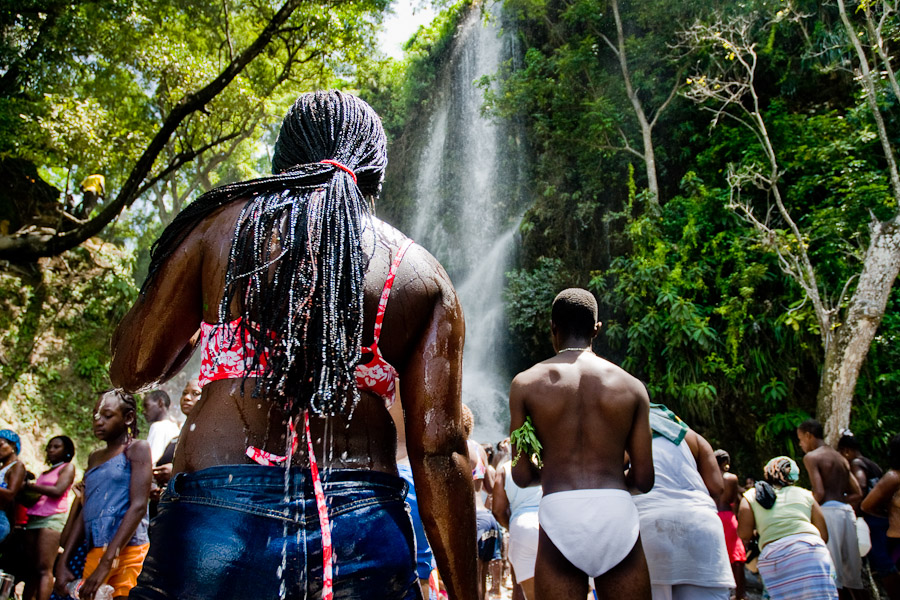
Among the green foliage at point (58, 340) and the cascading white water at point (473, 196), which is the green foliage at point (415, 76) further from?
the green foliage at point (58, 340)

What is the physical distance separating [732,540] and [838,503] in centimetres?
146

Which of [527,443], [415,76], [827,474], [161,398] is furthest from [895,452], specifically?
[415,76]

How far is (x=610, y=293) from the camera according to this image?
13.3 meters

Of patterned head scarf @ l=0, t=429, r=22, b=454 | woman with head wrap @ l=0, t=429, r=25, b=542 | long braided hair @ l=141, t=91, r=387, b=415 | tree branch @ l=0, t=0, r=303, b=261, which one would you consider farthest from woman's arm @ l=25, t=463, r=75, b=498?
long braided hair @ l=141, t=91, r=387, b=415

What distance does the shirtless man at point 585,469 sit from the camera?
3088mm

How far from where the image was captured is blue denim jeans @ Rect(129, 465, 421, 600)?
125cm

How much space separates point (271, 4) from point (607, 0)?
858 centimetres

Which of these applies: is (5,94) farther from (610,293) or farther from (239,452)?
(239,452)

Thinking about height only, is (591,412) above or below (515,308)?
below

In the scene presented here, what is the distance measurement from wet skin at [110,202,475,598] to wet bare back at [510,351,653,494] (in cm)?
184

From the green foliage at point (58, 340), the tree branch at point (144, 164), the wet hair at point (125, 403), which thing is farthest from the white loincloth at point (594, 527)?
the green foliage at point (58, 340)

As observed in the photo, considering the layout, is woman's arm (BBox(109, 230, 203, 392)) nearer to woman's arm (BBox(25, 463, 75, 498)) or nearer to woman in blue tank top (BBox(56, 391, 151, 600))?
woman in blue tank top (BBox(56, 391, 151, 600))

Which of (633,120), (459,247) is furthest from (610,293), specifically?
(459,247)

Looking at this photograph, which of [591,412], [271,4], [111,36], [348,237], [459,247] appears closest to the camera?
[348,237]
